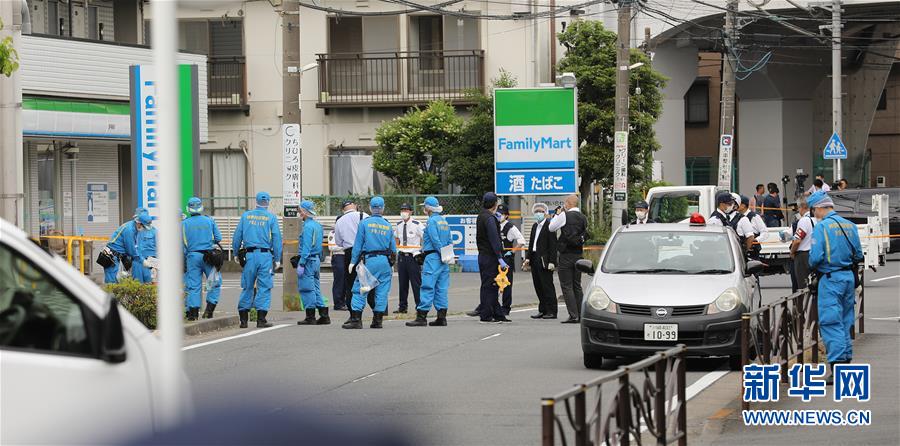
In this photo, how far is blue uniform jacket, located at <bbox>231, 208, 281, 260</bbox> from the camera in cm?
1802

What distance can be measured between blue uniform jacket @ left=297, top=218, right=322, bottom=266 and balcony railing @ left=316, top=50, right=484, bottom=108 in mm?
17036

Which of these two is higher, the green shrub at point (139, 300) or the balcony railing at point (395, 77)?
the balcony railing at point (395, 77)

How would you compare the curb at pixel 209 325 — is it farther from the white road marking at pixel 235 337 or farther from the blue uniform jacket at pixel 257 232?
the blue uniform jacket at pixel 257 232

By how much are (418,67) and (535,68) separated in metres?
3.19

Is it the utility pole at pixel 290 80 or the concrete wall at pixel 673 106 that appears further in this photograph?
the concrete wall at pixel 673 106

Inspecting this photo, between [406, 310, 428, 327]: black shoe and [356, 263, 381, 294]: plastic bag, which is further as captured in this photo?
[406, 310, 428, 327]: black shoe

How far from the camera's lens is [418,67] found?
3591 centimetres

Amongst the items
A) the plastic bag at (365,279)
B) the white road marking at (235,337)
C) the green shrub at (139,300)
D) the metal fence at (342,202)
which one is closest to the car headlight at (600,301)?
the plastic bag at (365,279)

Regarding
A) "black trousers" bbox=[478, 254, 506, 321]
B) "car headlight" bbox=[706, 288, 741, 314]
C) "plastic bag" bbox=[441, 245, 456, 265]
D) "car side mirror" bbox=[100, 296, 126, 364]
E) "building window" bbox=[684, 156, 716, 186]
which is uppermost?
"building window" bbox=[684, 156, 716, 186]

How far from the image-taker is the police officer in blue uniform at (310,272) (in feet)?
60.4

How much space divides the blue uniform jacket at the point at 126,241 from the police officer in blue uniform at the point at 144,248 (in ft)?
0.37

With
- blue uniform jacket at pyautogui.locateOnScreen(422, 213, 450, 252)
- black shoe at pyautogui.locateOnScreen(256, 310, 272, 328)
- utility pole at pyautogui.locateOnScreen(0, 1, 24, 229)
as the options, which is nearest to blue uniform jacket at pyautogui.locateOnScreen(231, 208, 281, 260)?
black shoe at pyautogui.locateOnScreen(256, 310, 272, 328)

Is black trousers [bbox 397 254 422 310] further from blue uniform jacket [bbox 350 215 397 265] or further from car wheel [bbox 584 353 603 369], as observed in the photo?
car wheel [bbox 584 353 603 369]

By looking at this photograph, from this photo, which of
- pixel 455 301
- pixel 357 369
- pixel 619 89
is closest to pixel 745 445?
pixel 357 369
